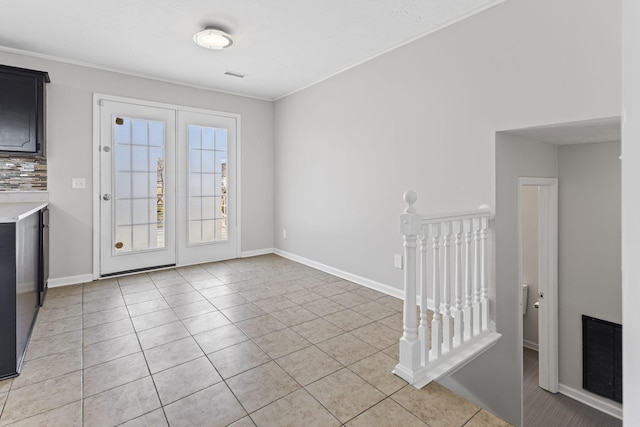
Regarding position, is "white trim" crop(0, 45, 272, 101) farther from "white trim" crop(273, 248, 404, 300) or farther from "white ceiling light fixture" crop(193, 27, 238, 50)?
"white trim" crop(273, 248, 404, 300)

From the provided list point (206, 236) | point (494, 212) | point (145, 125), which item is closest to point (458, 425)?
point (494, 212)

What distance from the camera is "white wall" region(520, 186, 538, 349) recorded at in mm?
4020

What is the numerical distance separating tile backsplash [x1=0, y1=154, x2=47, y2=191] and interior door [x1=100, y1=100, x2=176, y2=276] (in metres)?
0.54

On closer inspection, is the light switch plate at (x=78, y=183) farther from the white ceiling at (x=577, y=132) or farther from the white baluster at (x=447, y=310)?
the white ceiling at (x=577, y=132)

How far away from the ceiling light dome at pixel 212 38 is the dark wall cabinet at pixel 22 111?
1.72m

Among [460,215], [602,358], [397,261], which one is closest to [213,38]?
[460,215]

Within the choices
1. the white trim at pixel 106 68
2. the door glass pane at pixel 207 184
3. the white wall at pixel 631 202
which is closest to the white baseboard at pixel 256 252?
the door glass pane at pixel 207 184

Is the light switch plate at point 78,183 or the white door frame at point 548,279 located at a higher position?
the light switch plate at point 78,183

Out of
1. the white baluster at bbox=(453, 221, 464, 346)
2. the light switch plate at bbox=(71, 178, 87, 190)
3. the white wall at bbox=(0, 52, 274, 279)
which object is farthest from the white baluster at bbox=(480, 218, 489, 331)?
the light switch plate at bbox=(71, 178, 87, 190)

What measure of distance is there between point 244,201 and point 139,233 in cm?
149

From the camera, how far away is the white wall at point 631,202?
248 millimetres

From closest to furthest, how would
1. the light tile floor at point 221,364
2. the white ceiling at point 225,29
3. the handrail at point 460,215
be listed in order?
the light tile floor at point 221,364 → the handrail at point 460,215 → the white ceiling at point 225,29

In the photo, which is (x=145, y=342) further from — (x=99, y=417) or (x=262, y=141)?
(x=262, y=141)

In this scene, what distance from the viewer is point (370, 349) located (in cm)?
235
